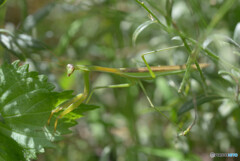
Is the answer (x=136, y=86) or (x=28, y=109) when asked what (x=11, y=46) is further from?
(x=136, y=86)

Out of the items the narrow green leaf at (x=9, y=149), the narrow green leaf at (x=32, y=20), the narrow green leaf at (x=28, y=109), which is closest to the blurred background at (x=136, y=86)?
the narrow green leaf at (x=32, y=20)

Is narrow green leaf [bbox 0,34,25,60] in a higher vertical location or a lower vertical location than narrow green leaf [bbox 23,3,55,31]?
lower

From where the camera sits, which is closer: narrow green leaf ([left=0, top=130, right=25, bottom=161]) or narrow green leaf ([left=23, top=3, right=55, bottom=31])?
narrow green leaf ([left=0, top=130, right=25, bottom=161])

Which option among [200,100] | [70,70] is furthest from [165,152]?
[70,70]

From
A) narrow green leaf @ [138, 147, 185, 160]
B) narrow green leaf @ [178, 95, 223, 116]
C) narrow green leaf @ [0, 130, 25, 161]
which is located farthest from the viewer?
narrow green leaf @ [138, 147, 185, 160]

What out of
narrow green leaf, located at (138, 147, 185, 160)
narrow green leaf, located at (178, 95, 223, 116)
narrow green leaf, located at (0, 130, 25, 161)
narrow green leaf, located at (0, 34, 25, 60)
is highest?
narrow green leaf, located at (0, 34, 25, 60)

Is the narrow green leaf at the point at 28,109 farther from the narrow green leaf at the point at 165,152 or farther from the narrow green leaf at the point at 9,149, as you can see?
the narrow green leaf at the point at 165,152

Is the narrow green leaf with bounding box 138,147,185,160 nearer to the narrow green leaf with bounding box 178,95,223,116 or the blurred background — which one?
the blurred background

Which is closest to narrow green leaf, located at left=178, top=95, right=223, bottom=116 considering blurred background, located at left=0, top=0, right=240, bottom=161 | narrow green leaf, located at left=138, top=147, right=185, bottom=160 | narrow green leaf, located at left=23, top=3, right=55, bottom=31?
blurred background, located at left=0, top=0, right=240, bottom=161

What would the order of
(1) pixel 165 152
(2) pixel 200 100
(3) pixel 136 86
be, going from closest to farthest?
1. (2) pixel 200 100
2. (1) pixel 165 152
3. (3) pixel 136 86

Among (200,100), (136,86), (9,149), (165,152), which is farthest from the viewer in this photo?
(136,86)
